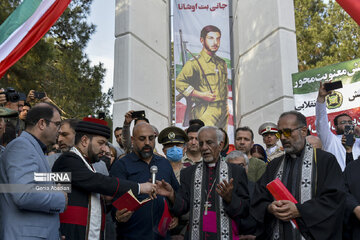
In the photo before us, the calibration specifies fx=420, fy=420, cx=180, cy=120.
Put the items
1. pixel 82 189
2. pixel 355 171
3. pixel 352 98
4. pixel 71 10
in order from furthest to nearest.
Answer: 1. pixel 71 10
2. pixel 352 98
3. pixel 355 171
4. pixel 82 189

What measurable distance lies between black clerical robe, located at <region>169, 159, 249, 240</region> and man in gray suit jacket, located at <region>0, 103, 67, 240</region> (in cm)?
129

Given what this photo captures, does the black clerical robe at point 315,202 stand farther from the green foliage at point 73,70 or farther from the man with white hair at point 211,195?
the green foliage at point 73,70

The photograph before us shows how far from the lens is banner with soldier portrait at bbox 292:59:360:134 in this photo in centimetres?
781

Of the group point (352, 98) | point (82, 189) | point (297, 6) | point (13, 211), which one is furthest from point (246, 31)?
point (297, 6)

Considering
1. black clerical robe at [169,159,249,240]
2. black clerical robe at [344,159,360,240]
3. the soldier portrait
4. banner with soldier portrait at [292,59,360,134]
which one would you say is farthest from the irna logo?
the soldier portrait

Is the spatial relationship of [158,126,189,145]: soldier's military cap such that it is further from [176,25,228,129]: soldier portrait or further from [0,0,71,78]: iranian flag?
[176,25,228,129]: soldier portrait

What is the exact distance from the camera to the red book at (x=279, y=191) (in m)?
3.40

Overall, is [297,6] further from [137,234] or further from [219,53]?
[137,234]

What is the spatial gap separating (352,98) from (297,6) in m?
16.5

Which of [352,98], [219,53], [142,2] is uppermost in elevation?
[142,2]

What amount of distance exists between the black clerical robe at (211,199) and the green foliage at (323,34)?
1688 cm

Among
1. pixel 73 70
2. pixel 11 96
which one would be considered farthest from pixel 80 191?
pixel 73 70

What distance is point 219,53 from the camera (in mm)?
9836

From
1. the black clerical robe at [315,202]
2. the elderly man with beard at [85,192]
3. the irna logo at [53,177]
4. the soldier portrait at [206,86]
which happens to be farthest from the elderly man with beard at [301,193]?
the soldier portrait at [206,86]
